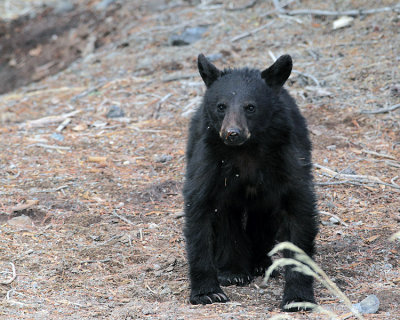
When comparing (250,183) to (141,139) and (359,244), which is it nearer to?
(359,244)

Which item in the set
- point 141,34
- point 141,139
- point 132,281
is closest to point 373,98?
point 141,139

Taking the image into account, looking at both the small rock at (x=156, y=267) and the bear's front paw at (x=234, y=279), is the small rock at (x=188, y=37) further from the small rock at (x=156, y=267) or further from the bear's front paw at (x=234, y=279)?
the bear's front paw at (x=234, y=279)

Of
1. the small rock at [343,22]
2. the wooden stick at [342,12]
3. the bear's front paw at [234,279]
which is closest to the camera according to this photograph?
Answer: the bear's front paw at [234,279]

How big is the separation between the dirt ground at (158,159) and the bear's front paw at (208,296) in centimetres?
10

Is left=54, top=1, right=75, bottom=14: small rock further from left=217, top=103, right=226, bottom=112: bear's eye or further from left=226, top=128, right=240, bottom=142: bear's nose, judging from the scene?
left=226, top=128, right=240, bottom=142: bear's nose

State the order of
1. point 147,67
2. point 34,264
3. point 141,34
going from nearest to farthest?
point 34,264
point 147,67
point 141,34

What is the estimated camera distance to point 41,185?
6504mm

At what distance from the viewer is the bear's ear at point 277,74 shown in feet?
14.7

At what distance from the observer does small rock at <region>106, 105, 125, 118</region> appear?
334 inches

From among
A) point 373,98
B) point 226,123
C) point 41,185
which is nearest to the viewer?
point 226,123

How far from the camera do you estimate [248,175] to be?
4441mm

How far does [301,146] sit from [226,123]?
0.81 metres

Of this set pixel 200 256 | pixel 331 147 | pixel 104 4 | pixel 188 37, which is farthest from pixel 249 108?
pixel 104 4

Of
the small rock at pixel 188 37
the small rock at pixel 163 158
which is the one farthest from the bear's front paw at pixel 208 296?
Answer: the small rock at pixel 188 37
